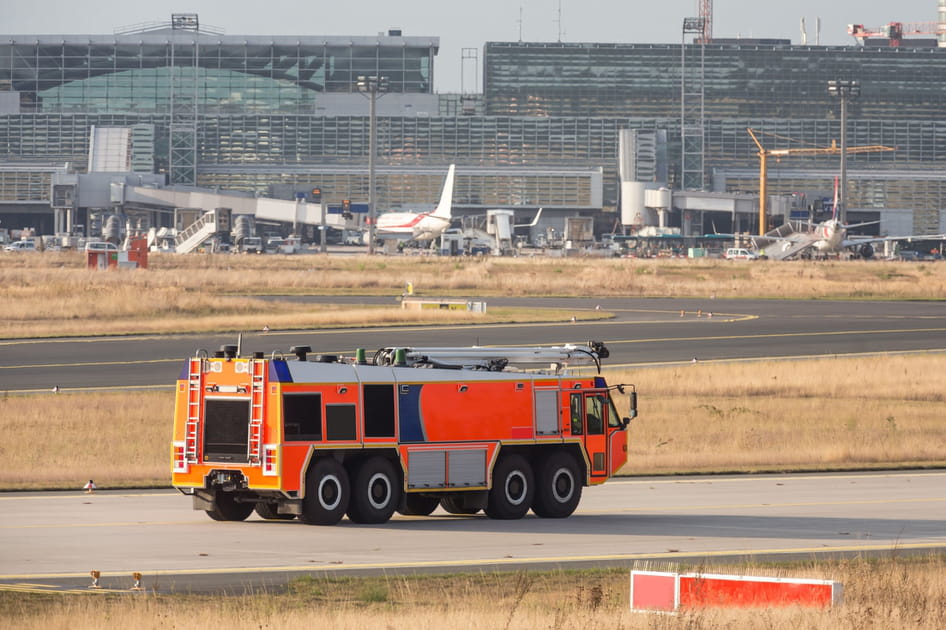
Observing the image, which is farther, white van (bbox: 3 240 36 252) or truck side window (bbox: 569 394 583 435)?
white van (bbox: 3 240 36 252)

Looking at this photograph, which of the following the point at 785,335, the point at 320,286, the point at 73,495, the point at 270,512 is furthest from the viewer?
the point at 320,286

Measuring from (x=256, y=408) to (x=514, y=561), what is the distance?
501 cm

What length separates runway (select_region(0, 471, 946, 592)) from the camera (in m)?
20.4

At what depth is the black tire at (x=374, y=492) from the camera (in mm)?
24328

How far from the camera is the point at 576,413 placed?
2678 cm

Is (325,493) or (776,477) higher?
(325,493)

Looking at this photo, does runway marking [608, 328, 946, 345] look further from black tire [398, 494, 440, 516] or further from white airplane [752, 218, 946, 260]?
white airplane [752, 218, 946, 260]

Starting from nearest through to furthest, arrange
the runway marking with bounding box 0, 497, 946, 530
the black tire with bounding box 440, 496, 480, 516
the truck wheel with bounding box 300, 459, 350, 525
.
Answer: the truck wheel with bounding box 300, 459, 350, 525 → the runway marking with bounding box 0, 497, 946, 530 → the black tire with bounding box 440, 496, 480, 516

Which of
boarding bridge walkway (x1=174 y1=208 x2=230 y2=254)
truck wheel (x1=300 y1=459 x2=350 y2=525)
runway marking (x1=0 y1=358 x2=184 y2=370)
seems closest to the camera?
truck wheel (x1=300 y1=459 x2=350 y2=525)

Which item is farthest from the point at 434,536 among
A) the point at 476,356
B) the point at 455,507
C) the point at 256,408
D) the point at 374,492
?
the point at 476,356

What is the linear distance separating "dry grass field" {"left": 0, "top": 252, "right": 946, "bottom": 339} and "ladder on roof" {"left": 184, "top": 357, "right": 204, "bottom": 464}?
46.4 metres

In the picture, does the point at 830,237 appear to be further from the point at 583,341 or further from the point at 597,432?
the point at 597,432

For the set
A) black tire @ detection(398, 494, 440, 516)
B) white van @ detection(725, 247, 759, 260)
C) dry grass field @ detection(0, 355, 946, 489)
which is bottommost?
dry grass field @ detection(0, 355, 946, 489)

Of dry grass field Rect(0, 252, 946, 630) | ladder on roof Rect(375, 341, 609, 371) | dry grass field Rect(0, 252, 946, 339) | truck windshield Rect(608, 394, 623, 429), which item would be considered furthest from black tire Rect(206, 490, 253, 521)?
dry grass field Rect(0, 252, 946, 339)
